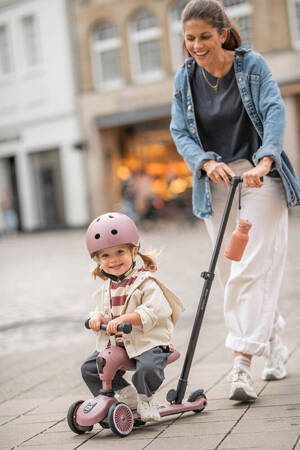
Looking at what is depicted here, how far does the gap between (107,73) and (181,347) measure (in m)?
22.0

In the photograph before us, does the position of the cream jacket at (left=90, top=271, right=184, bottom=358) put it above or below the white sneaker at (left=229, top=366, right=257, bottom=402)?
above

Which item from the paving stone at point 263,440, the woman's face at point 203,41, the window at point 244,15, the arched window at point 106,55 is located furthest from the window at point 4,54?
the paving stone at point 263,440

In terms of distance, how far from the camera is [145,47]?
26.1 metres

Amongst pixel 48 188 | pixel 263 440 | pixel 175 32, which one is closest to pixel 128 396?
pixel 263 440

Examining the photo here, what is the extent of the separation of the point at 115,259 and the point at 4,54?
2745 centimetres

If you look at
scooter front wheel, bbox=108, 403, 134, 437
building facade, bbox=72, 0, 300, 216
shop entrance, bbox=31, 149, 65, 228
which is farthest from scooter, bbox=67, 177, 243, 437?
shop entrance, bbox=31, 149, 65, 228

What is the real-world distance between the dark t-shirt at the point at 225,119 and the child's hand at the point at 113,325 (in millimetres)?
1216

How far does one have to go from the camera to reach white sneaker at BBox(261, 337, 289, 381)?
4.39 meters

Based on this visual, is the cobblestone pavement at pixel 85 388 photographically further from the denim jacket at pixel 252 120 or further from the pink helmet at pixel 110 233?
the pink helmet at pixel 110 233

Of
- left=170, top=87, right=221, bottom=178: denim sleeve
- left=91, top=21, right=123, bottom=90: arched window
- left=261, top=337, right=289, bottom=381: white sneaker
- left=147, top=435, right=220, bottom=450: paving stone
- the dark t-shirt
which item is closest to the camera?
left=147, top=435, right=220, bottom=450: paving stone

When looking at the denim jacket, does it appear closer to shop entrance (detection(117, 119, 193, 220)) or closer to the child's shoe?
the child's shoe

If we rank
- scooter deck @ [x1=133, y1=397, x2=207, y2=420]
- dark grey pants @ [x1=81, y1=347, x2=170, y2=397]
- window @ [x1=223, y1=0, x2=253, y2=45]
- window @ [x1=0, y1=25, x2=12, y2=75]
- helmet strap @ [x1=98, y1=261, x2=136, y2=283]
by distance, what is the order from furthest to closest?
window @ [x1=0, y1=25, x2=12, y2=75] → window @ [x1=223, y1=0, x2=253, y2=45] → helmet strap @ [x1=98, y1=261, x2=136, y2=283] → scooter deck @ [x1=133, y1=397, x2=207, y2=420] → dark grey pants @ [x1=81, y1=347, x2=170, y2=397]

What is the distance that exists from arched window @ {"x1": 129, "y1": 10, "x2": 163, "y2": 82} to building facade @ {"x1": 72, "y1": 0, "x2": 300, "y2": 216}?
1.3 inches

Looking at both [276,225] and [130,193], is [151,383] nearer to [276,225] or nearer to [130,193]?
[276,225]
